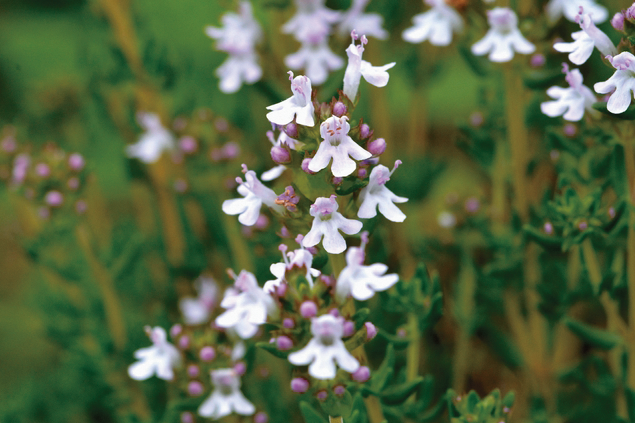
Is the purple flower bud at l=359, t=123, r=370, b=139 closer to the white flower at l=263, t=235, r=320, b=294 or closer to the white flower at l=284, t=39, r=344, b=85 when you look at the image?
the white flower at l=263, t=235, r=320, b=294

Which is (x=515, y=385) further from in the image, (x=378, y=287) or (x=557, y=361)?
(x=378, y=287)

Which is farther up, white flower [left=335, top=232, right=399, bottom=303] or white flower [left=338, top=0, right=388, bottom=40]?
white flower [left=335, top=232, right=399, bottom=303]

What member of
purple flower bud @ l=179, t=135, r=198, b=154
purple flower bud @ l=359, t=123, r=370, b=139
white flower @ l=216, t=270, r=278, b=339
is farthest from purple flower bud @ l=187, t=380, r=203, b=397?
purple flower bud @ l=179, t=135, r=198, b=154

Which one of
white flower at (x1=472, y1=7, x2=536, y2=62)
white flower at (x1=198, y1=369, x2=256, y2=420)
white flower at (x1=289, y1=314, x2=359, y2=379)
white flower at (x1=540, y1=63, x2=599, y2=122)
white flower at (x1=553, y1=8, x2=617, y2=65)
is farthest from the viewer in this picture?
white flower at (x1=472, y1=7, x2=536, y2=62)

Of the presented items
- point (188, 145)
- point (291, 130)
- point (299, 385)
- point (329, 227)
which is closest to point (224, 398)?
point (299, 385)

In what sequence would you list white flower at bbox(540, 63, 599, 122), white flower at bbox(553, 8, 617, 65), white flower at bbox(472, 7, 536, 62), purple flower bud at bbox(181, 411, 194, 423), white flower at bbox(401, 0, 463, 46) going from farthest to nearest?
white flower at bbox(401, 0, 463, 46), purple flower bud at bbox(181, 411, 194, 423), white flower at bbox(472, 7, 536, 62), white flower at bbox(540, 63, 599, 122), white flower at bbox(553, 8, 617, 65)
